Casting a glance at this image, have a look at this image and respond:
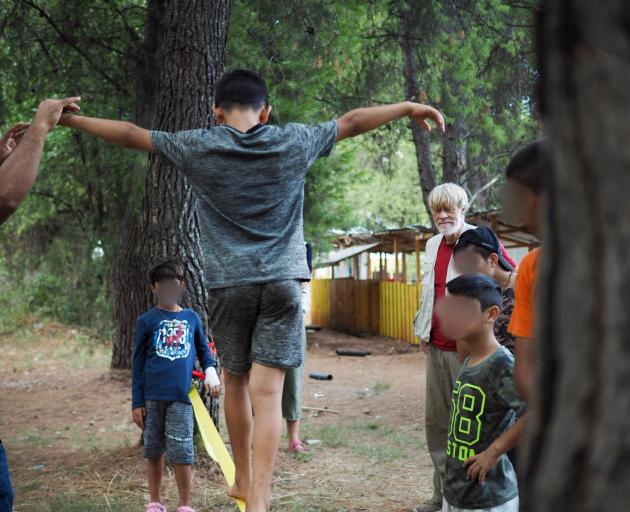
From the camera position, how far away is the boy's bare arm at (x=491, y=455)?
114 inches

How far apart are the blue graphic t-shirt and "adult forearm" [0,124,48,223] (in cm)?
212

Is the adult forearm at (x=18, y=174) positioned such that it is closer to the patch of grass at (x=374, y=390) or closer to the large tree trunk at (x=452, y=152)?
the patch of grass at (x=374, y=390)

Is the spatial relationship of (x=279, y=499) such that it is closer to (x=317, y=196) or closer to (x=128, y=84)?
(x=128, y=84)

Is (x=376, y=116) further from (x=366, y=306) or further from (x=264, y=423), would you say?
(x=366, y=306)

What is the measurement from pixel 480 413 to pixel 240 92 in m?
1.89

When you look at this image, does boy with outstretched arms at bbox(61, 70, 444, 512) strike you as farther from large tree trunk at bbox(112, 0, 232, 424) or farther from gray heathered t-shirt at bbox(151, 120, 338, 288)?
large tree trunk at bbox(112, 0, 232, 424)

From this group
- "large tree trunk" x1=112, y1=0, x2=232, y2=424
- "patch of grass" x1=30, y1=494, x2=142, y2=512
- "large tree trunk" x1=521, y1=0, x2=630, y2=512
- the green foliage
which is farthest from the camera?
the green foliage

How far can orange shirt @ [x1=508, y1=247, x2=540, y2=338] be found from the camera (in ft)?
8.58

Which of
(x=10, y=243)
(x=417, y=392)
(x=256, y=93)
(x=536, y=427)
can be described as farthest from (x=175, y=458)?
(x=10, y=243)

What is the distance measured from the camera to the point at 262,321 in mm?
3613

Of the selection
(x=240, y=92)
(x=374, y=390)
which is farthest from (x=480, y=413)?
(x=374, y=390)

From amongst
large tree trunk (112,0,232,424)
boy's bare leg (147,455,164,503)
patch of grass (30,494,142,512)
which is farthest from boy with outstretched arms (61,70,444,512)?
large tree trunk (112,0,232,424)

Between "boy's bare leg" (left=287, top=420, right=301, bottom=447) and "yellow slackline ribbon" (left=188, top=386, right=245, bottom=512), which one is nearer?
"yellow slackline ribbon" (left=188, top=386, right=245, bottom=512)

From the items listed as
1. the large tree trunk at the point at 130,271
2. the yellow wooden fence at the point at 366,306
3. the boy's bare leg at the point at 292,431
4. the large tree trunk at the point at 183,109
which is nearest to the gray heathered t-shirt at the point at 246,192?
the large tree trunk at the point at 183,109
